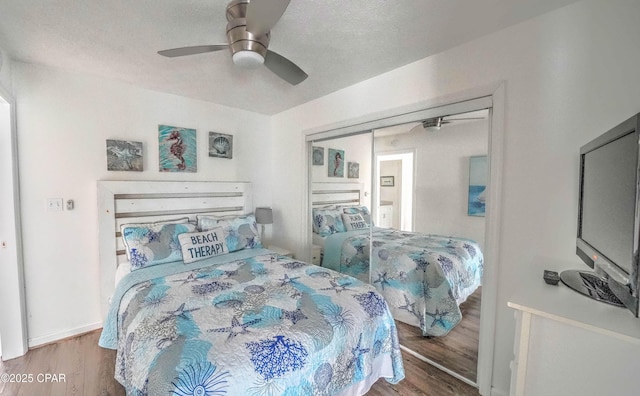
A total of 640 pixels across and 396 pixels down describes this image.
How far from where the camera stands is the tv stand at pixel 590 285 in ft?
3.32

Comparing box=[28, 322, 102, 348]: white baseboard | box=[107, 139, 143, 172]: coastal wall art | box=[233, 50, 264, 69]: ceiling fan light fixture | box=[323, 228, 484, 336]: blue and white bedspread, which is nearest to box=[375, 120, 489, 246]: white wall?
box=[323, 228, 484, 336]: blue and white bedspread

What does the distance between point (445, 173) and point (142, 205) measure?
2.89 m

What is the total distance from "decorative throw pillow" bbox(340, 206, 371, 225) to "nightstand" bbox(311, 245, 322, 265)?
0.57 meters

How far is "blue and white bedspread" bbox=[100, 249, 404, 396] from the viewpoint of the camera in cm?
111

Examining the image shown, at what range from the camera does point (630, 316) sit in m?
0.90

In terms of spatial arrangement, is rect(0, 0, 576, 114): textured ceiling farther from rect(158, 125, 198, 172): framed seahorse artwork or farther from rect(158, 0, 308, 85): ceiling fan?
rect(158, 125, 198, 172): framed seahorse artwork

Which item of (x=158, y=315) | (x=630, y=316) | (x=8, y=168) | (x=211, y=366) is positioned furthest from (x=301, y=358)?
(x=8, y=168)

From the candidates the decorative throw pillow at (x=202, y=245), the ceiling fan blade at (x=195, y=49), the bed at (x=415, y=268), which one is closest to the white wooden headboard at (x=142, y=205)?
the decorative throw pillow at (x=202, y=245)

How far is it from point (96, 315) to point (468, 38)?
3.93 meters

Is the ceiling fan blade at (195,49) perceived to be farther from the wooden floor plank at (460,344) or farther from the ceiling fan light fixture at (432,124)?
the wooden floor plank at (460,344)

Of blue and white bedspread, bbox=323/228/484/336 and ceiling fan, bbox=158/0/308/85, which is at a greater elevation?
ceiling fan, bbox=158/0/308/85

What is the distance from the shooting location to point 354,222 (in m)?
3.00

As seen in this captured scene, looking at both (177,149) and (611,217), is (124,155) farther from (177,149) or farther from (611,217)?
(611,217)

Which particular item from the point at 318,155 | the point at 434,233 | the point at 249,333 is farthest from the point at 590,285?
the point at 318,155
